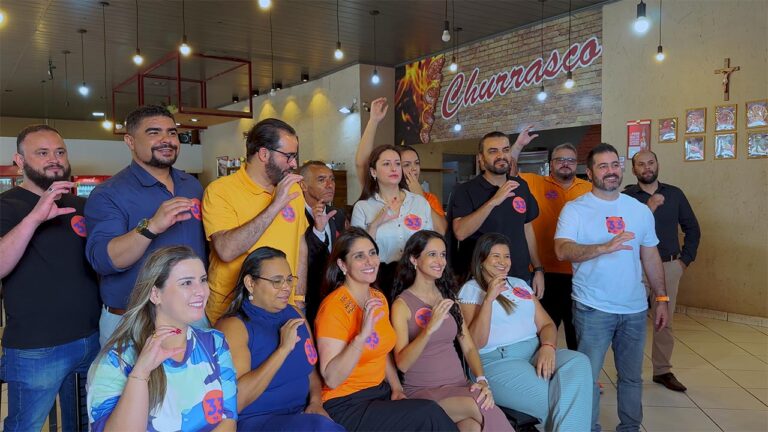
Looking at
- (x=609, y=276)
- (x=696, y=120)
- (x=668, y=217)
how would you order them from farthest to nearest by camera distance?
1. (x=696, y=120)
2. (x=668, y=217)
3. (x=609, y=276)

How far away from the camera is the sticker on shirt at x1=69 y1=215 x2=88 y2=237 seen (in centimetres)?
237

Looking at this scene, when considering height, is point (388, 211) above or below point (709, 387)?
above

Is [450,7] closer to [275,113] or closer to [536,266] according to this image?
[536,266]

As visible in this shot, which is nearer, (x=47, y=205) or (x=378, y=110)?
(x=47, y=205)

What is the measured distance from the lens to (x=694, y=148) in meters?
6.05

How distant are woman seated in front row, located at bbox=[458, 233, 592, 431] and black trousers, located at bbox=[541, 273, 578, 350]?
2.55 feet

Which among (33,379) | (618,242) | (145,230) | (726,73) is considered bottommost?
(33,379)

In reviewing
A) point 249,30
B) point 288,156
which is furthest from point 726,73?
point 249,30

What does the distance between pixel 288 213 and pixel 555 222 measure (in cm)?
218

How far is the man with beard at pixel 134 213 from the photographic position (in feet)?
6.82

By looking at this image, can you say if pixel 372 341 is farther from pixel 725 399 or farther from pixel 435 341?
pixel 725 399

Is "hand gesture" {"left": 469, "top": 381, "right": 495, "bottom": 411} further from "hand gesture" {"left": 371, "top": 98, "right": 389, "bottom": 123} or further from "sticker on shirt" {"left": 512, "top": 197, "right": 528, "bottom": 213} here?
"hand gesture" {"left": 371, "top": 98, "right": 389, "bottom": 123}

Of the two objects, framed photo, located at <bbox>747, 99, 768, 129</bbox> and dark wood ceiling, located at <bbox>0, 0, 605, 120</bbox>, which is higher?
dark wood ceiling, located at <bbox>0, 0, 605, 120</bbox>

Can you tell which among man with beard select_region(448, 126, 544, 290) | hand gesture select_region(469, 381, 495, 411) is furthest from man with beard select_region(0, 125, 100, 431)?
man with beard select_region(448, 126, 544, 290)
